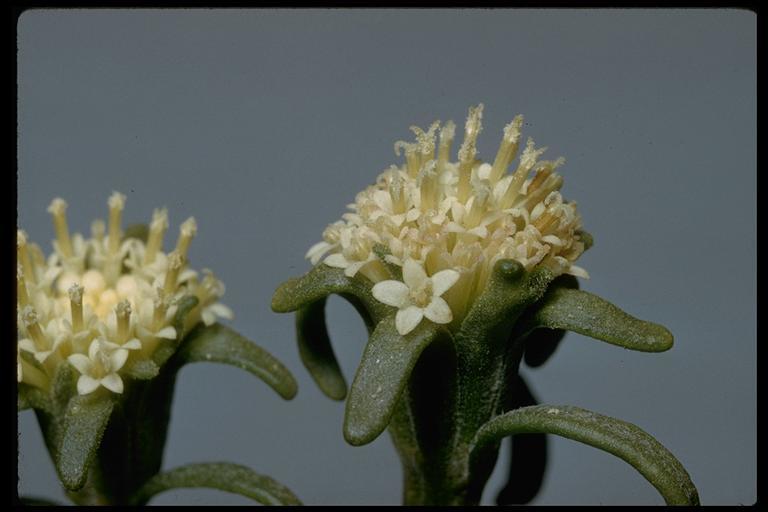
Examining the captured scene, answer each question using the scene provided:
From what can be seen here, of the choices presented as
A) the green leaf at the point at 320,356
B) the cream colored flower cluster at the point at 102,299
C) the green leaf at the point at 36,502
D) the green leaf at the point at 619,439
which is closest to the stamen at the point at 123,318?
the cream colored flower cluster at the point at 102,299

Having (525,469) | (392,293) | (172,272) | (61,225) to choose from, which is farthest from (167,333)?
(525,469)

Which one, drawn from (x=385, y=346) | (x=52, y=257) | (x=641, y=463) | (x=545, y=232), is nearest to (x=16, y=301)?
(x=52, y=257)

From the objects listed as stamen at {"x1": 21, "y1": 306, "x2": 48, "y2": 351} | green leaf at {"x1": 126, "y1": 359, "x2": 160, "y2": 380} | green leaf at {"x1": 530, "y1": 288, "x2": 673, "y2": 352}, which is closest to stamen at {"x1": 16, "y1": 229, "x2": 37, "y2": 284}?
stamen at {"x1": 21, "y1": 306, "x2": 48, "y2": 351}

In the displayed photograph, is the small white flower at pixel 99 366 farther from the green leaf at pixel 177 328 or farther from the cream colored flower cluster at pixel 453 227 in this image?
the cream colored flower cluster at pixel 453 227

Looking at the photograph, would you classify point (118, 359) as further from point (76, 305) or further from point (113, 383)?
point (76, 305)

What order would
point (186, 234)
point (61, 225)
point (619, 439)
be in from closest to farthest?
1. point (619, 439)
2. point (186, 234)
3. point (61, 225)

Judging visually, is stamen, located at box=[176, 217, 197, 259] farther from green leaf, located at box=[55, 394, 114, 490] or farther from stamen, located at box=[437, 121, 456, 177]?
stamen, located at box=[437, 121, 456, 177]

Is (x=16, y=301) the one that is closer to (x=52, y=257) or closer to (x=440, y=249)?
(x=52, y=257)
